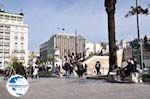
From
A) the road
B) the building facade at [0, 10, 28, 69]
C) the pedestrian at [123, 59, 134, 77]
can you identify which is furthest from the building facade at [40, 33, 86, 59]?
the road

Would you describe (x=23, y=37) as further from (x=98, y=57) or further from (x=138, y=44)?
(x=138, y=44)

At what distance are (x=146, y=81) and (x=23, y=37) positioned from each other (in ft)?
511

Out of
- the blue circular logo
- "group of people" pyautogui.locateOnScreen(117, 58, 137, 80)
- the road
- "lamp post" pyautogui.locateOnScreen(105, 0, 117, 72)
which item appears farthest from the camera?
"lamp post" pyautogui.locateOnScreen(105, 0, 117, 72)

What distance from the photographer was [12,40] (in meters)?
173

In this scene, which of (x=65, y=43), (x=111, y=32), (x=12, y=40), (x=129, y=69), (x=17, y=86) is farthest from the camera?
(x=12, y=40)

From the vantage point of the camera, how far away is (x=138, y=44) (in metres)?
30.3

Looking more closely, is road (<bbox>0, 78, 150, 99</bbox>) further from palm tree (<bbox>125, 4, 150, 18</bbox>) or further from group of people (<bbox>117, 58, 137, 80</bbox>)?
palm tree (<bbox>125, 4, 150, 18</bbox>)

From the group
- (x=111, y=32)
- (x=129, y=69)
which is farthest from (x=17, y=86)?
(x=111, y=32)

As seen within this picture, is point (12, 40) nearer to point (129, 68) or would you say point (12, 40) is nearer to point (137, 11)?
point (137, 11)

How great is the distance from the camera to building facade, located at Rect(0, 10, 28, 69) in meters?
170

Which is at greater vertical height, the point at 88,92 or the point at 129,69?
the point at 129,69

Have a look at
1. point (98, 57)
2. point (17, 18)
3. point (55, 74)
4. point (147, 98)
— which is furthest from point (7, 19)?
point (147, 98)

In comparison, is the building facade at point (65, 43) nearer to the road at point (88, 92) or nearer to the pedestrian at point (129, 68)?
the pedestrian at point (129, 68)

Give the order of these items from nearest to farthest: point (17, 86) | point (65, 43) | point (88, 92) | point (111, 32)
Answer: point (17, 86), point (88, 92), point (111, 32), point (65, 43)
